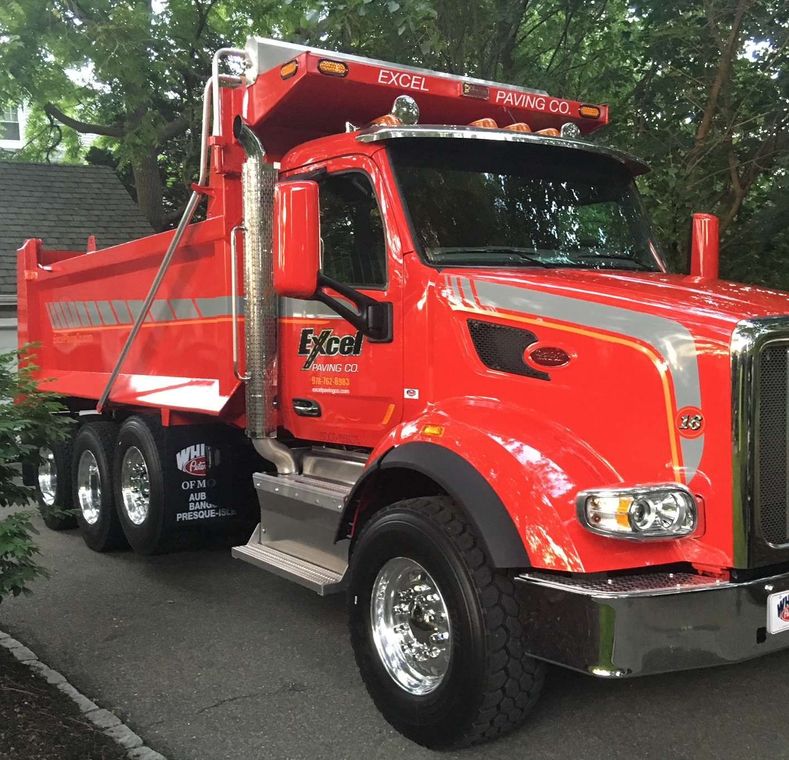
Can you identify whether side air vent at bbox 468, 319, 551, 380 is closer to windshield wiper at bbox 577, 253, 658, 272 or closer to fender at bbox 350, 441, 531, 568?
fender at bbox 350, 441, 531, 568

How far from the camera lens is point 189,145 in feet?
51.3

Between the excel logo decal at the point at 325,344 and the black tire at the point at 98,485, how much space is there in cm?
256

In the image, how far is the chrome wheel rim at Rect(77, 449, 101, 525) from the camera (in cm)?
701

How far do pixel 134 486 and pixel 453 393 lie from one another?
3.36 meters

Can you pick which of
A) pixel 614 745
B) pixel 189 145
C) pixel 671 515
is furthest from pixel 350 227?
pixel 189 145

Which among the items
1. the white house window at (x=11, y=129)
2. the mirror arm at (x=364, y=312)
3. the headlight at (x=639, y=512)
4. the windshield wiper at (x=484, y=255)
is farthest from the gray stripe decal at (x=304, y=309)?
the white house window at (x=11, y=129)

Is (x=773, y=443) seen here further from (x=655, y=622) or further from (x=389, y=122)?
(x=389, y=122)

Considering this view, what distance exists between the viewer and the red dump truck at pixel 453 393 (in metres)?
3.14

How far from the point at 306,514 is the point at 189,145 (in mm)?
12445

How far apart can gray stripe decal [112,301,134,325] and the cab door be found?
2.06 m

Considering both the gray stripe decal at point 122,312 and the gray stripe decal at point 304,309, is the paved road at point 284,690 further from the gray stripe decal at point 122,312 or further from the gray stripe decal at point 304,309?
the gray stripe decal at point 122,312

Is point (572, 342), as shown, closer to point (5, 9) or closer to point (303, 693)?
point (303, 693)

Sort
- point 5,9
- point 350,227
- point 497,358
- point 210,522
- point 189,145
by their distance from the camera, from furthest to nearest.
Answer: point 189,145
point 5,9
point 210,522
point 350,227
point 497,358

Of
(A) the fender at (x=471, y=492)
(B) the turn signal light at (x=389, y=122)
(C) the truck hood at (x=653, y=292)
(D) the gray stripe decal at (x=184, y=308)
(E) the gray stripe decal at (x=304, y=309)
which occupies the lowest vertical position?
(A) the fender at (x=471, y=492)
